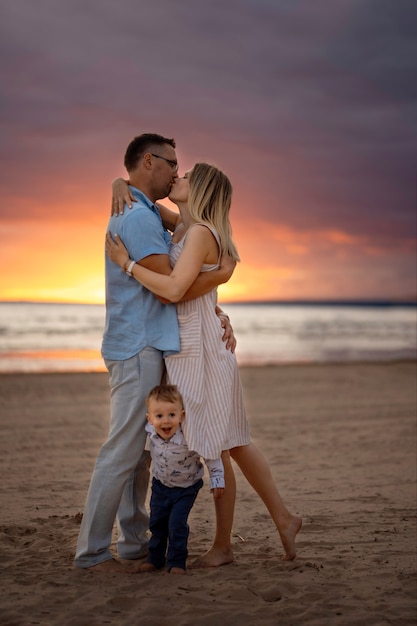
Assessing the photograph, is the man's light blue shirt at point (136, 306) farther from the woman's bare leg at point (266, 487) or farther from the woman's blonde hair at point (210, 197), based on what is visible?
the woman's bare leg at point (266, 487)

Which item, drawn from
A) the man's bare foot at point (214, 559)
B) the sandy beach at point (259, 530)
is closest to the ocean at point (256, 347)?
the sandy beach at point (259, 530)

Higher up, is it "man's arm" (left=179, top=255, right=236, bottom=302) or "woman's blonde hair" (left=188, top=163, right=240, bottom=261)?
"woman's blonde hair" (left=188, top=163, right=240, bottom=261)

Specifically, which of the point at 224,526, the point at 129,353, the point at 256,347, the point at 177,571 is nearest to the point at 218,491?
the point at 224,526

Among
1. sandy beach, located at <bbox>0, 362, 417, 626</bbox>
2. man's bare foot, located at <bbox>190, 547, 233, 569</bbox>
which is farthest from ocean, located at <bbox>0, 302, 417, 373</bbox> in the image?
man's bare foot, located at <bbox>190, 547, 233, 569</bbox>

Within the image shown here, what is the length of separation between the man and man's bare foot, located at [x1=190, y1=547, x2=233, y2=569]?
1.65 ft

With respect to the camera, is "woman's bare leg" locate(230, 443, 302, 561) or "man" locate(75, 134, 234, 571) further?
"woman's bare leg" locate(230, 443, 302, 561)

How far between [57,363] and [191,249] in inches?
540

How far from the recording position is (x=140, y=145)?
4.27m

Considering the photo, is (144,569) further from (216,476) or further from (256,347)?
(256,347)

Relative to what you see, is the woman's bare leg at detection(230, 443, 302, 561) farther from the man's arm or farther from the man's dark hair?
the man's dark hair

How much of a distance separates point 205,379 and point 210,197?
1.04m

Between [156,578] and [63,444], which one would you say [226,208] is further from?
[63,444]

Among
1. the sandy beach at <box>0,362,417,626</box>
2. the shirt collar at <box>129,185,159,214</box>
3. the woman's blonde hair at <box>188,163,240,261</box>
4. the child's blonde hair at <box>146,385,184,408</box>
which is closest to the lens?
the sandy beach at <box>0,362,417,626</box>

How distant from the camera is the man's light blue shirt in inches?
158
